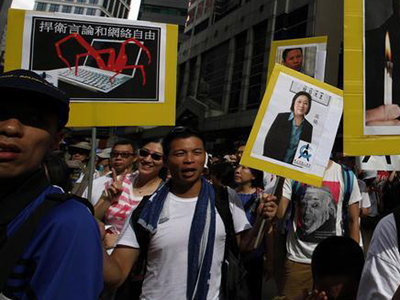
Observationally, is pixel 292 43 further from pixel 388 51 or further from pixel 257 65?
pixel 257 65

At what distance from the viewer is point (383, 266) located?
1409mm

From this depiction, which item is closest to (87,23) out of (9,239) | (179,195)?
(179,195)

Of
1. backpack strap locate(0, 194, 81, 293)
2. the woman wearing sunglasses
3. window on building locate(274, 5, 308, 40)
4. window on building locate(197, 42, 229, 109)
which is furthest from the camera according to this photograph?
window on building locate(197, 42, 229, 109)

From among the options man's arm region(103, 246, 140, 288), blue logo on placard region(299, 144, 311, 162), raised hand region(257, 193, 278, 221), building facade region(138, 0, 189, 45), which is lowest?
man's arm region(103, 246, 140, 288)

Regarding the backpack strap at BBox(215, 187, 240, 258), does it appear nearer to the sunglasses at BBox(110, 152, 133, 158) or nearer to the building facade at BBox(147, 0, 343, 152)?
the sunglasses at BBox(110, 152, 133, 158)

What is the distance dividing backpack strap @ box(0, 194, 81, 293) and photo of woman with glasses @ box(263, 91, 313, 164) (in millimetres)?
1887

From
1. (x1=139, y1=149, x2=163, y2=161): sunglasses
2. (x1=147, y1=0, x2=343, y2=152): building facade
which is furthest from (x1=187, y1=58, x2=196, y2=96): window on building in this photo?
(x1=139, y1=149, x2=163, y2=161): sunglasses

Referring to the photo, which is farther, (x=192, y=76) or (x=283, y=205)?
(x=192, y=76)

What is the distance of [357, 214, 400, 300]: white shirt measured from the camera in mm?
1382

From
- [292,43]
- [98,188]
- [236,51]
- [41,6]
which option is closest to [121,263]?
[98,188]

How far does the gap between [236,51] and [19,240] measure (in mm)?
27485

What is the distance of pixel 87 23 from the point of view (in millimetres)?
Answer: 3406

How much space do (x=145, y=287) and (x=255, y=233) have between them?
2.22ft

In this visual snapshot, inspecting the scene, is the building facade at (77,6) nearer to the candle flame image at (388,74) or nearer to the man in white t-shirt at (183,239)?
the man in white t-shirt at (183,239)
